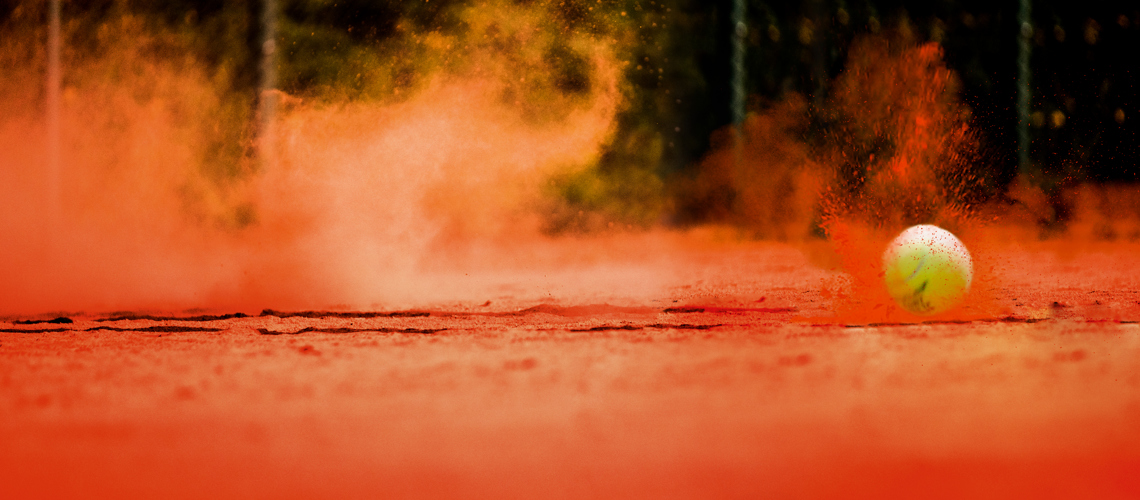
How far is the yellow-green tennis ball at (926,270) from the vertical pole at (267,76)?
9.79 meters

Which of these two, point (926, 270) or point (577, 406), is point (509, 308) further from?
point (577, 406)

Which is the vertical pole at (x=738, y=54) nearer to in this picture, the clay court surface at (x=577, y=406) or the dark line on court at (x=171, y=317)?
the clay court surface at (x=577, y=406)

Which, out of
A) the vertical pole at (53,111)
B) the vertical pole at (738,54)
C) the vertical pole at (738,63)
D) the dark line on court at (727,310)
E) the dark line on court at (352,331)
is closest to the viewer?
the dark line on court at (352,331)

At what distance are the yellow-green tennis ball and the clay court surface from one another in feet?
1.12

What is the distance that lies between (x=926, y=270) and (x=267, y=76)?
503 inches

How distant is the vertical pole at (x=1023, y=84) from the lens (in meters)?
18.9

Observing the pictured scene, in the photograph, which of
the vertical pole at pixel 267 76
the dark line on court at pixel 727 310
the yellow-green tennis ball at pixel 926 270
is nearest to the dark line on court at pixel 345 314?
the dark line on court at pixel 727 310

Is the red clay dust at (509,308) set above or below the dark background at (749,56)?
below

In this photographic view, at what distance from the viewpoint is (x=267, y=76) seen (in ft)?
56.4

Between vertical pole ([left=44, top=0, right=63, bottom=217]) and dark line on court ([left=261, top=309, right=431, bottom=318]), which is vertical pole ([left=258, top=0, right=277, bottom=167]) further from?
dark line on court ([left=261, top=309, right=431, bottom=318])

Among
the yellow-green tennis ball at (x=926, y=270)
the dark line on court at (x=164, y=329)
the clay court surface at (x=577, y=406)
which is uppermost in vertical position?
the yellow-green tennis ball at (x=926, y=270)

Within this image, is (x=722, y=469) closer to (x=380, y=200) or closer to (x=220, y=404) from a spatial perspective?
(x=220, y=404)

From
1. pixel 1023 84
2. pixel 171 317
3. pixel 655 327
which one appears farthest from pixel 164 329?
pixel 1023 84

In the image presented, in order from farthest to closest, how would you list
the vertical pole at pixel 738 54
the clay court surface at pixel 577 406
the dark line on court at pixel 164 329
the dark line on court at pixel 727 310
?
the vertical pole at pixel 738 54 < the dark line on court at pixel 727 310 < the dark line on court at pixel 164 329 < the clay court surface at pixel 577 406
